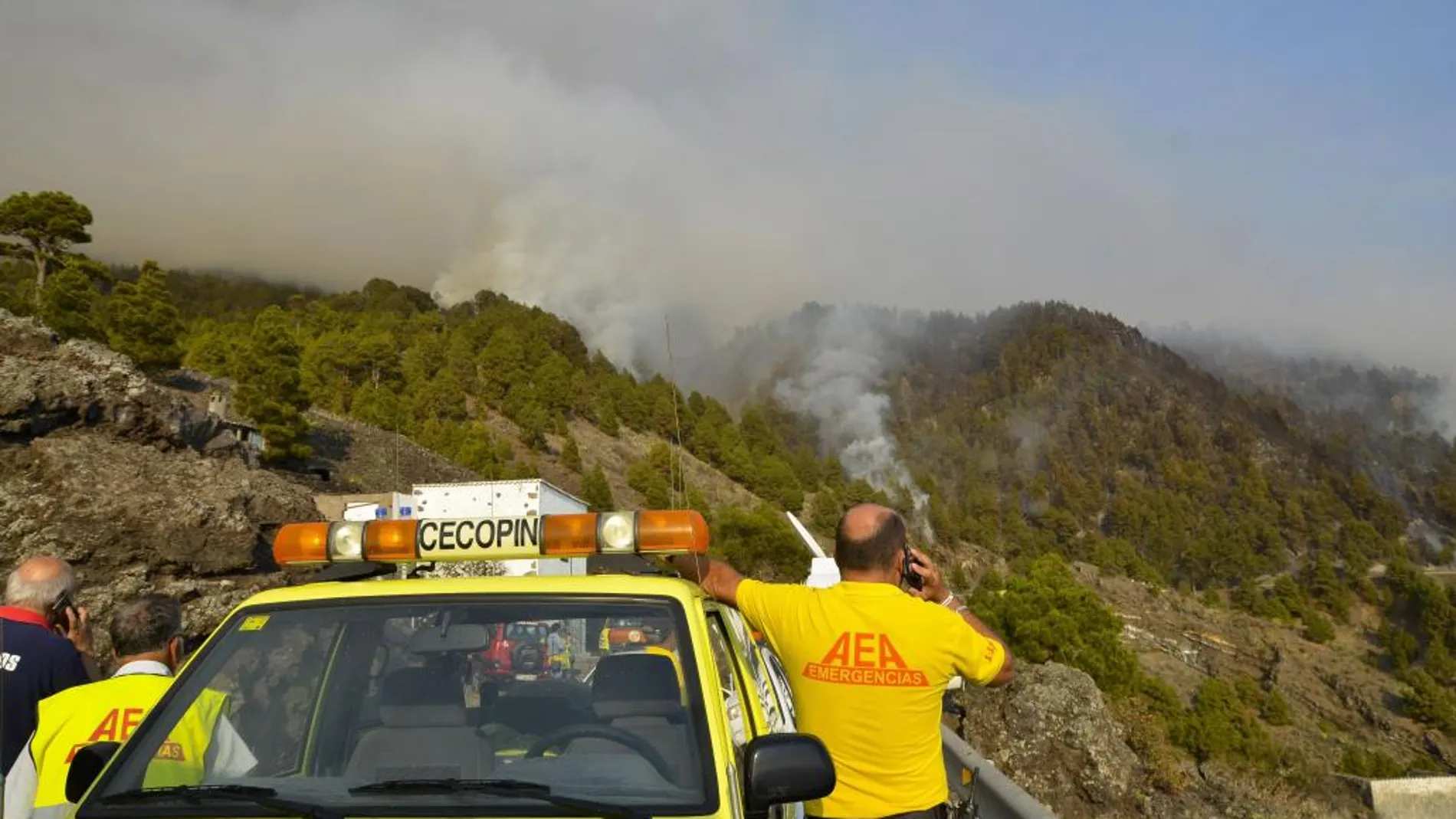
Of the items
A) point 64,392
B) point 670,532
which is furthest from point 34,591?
point 64,392

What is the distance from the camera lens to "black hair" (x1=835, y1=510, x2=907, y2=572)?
3623mm

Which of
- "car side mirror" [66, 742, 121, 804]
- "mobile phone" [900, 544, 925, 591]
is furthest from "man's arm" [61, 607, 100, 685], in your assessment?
"mobile phone" [900, 544, 925, 591]

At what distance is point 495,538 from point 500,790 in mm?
890

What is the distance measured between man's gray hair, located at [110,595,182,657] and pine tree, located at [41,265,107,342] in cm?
4442

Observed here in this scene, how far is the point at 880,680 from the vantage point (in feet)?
11.6

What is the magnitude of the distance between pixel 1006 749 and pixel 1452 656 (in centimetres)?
13379

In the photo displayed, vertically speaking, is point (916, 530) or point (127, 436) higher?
point (127, 436)

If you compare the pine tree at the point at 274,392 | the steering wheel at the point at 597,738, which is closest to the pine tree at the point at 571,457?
the pine tree at the point at 274,392

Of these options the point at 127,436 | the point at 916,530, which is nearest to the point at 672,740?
the point at 127,436

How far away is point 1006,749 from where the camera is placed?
11531 millimetres

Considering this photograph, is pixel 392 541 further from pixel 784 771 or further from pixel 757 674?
pixel 757 674

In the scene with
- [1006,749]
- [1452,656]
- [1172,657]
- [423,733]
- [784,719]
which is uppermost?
[423,733]

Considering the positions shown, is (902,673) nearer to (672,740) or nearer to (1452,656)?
(672,740)

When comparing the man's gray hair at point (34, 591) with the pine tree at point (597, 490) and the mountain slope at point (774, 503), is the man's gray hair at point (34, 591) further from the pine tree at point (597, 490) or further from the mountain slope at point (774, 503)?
the pine tree at point (597, 490)
